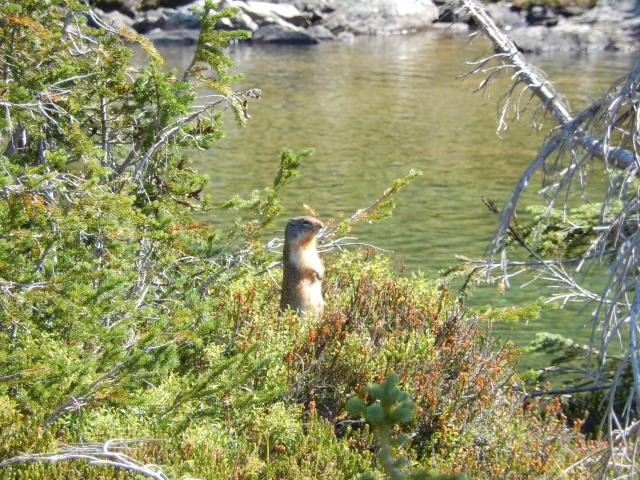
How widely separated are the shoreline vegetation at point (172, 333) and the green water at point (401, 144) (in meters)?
2.55

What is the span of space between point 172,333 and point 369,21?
155 ft

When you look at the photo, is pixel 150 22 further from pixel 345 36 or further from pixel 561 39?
pixel 561 39

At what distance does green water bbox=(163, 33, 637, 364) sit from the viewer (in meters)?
16.0

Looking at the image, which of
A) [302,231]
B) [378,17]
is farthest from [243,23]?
[302,231]

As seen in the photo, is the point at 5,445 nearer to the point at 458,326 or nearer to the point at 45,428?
the point at 45,428

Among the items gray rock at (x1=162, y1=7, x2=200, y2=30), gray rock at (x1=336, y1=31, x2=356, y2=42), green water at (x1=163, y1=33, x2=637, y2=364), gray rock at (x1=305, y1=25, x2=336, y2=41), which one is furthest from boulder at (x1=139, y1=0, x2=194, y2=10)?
green water at (x1=163, y1=33, x2=637, y2=364)

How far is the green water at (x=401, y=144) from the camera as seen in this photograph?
16.0 metres

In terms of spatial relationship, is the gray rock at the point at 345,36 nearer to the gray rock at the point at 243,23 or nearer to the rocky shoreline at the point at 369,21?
the rocky shoreline at the point at 369,21

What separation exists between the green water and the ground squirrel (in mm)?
1490

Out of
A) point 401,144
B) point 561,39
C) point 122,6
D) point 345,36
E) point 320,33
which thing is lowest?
point 401,144

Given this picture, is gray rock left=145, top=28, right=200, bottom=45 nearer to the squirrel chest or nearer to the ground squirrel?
the ground squirrel

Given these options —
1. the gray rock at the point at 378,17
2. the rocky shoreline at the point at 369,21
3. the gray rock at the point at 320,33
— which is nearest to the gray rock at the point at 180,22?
the rocky shoreline at the point at 369,21

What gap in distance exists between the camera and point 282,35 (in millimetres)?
47438

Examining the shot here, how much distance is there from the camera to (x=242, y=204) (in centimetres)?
846
